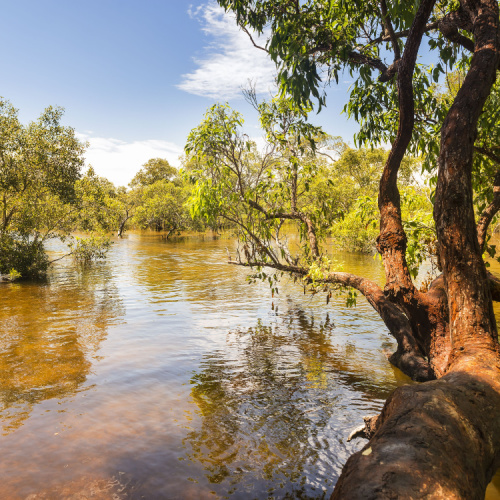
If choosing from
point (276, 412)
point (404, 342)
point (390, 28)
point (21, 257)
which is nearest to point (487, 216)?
point (404, 342)

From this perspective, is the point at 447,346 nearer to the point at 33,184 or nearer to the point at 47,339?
the point at 47,339

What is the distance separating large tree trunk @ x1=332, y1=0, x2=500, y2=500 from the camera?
158cm

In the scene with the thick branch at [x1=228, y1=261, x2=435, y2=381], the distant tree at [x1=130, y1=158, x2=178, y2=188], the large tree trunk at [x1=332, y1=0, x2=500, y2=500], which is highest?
the distant tree at [x1=130, y1=158, x2=178, y2=188]

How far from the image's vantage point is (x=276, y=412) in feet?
18.7

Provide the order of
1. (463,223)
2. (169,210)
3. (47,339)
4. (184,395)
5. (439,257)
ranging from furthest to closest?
(169,210)
(47,339)
(184,395)
(439,257)
(463,223)

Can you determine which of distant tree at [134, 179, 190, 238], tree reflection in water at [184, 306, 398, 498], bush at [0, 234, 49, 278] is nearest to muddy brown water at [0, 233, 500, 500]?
tree reflection in water at [184, 306, 398, 498]

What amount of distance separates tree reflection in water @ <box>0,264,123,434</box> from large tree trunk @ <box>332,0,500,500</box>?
17.7 feet

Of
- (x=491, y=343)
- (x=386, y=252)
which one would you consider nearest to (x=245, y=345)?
(x=386, y=252)

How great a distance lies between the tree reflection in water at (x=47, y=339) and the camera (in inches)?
251

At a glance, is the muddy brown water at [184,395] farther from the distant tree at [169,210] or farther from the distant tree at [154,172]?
the distant tree at [154,172]

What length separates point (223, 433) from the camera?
505 cm

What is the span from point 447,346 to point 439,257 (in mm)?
1388

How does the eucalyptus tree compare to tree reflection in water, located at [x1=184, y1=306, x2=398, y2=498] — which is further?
tree reflection in water, located at [x1=184, y1=306, x2=398, y2=498]

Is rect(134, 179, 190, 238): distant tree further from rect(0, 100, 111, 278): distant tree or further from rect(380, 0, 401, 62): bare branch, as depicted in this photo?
rect(380, 0, 401, 62): bare branch
